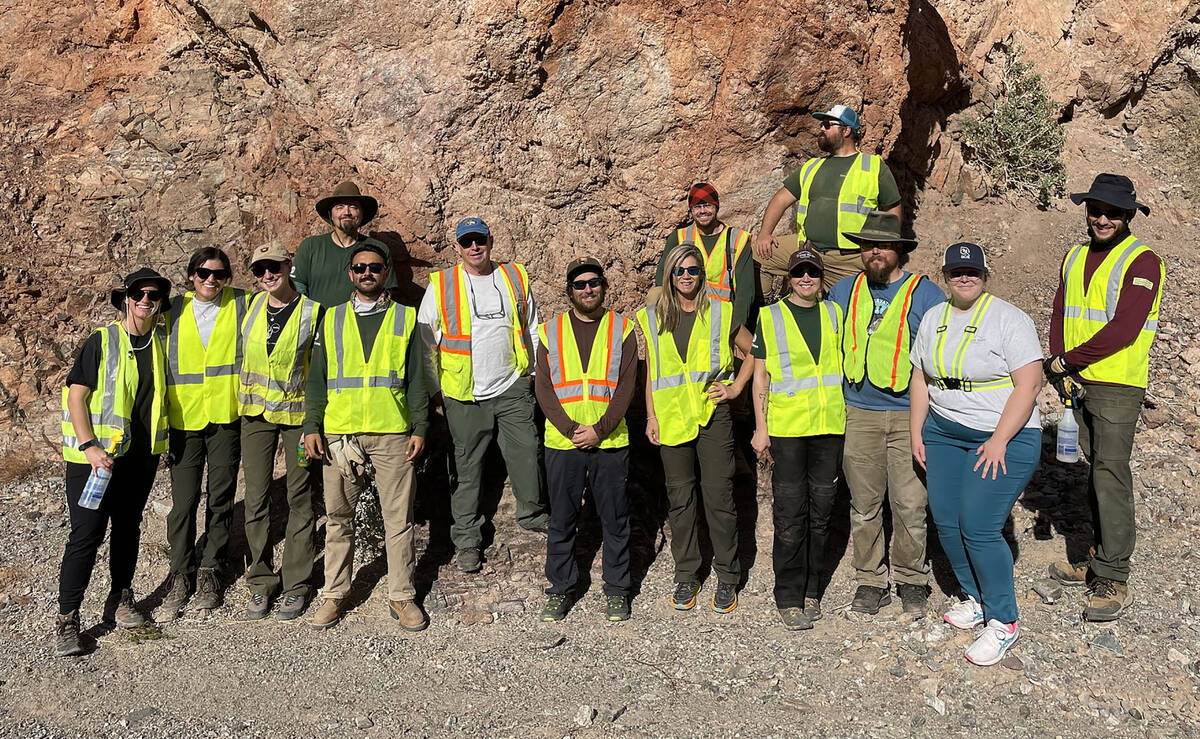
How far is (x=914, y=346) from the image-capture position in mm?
5070

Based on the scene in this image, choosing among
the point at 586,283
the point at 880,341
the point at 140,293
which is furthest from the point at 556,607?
the point at 140,293

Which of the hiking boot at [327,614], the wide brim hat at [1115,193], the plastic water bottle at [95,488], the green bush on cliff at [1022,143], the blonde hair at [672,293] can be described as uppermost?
the green bush on cliff at [1022,143]

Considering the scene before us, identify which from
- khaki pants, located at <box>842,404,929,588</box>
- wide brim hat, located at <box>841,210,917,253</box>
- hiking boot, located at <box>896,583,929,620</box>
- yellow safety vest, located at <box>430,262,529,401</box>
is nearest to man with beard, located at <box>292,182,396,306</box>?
yellow safety vest, located at <box>430,262,529,401</box>

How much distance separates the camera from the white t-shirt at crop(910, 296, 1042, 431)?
15.3 feet

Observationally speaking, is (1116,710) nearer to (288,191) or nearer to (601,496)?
(601,496)

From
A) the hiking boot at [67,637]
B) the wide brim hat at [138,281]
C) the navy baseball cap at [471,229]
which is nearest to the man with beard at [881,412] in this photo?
the navy baseball cap at [471,229]

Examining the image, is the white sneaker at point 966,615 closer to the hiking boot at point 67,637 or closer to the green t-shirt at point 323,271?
the green t-shirt at point 323,271

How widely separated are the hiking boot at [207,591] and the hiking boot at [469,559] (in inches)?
61.8

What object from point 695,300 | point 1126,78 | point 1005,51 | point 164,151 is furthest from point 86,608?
point 1126,78

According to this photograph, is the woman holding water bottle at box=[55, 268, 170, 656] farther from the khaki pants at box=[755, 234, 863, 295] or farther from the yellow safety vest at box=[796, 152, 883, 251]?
the yellow safety vest at box=[796, 152, 883, 251]

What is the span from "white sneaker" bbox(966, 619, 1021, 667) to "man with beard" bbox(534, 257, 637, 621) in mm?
2029

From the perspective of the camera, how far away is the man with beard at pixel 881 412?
5199mm

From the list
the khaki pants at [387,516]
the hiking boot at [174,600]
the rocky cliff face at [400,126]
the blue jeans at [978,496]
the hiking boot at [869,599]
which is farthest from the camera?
the rocky cliff face at [400,126]

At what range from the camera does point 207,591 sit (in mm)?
5812
